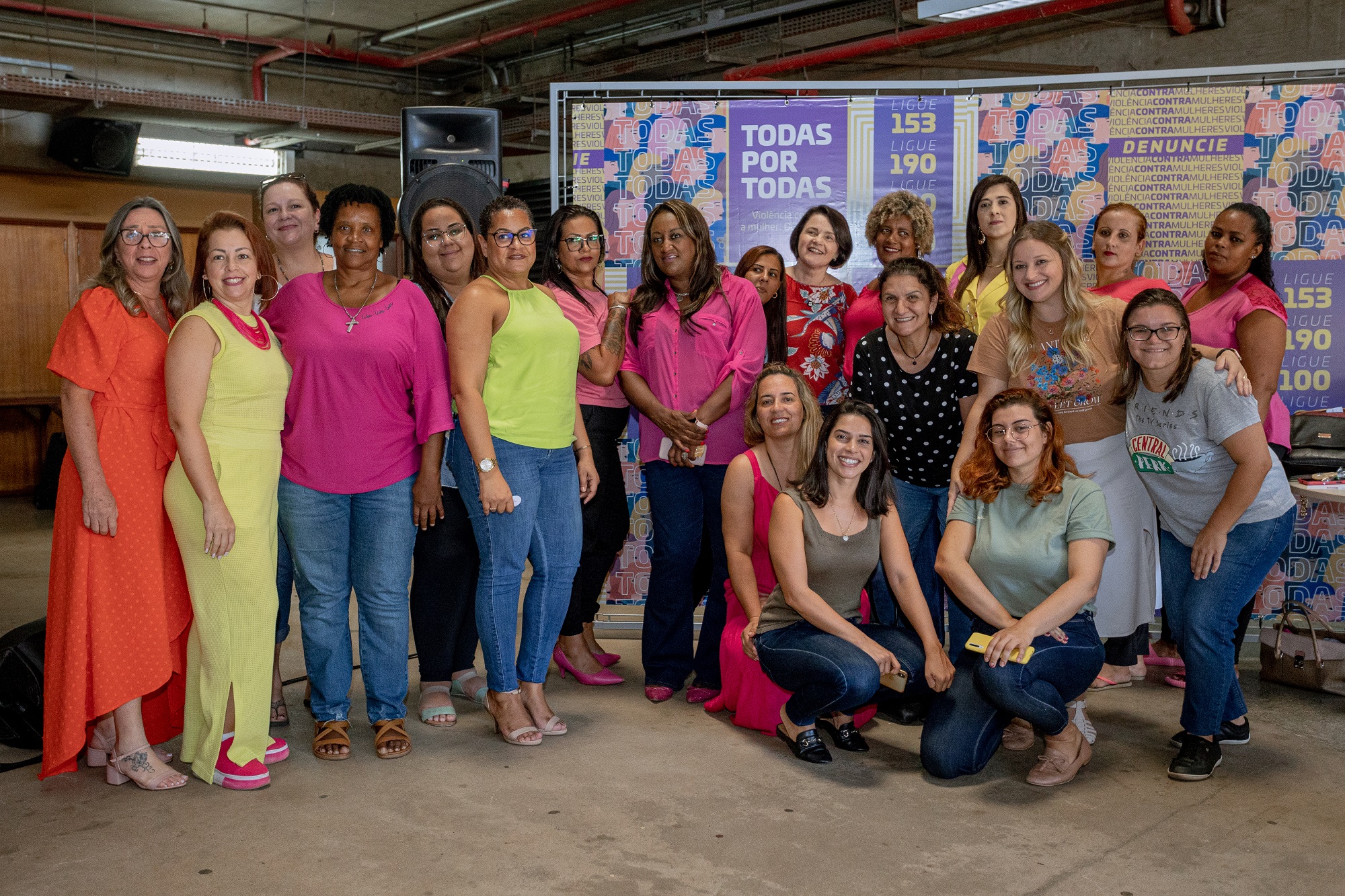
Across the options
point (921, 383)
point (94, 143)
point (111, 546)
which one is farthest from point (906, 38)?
point (111, 546)

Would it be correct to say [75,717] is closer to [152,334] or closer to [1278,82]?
[152,334]

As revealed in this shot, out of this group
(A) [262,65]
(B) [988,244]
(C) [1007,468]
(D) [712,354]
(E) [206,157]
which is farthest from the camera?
(E) [206,157]

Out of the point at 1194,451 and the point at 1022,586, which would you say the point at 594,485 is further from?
the point at 1194,451

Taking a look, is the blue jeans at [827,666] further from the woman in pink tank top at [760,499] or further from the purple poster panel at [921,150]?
the purple poster panel at [921,150]

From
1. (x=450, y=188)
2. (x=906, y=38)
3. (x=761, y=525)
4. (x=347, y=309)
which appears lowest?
(x=761, y=525)

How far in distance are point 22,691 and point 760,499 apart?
2.08 meters

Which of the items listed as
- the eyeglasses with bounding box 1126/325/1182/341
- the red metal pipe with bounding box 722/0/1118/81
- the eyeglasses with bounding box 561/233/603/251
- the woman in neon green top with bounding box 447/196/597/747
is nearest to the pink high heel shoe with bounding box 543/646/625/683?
the woman in neon green top with bounding box 447/196/597/747

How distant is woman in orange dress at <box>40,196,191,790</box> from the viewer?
264cm

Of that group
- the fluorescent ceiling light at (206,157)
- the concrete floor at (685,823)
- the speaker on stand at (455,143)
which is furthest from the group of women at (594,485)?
the fluorescent ceiling light at (206,157)

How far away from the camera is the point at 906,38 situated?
24.3 ft

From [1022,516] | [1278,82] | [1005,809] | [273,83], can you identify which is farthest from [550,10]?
[1005,809]

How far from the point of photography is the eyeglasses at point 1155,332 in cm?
282

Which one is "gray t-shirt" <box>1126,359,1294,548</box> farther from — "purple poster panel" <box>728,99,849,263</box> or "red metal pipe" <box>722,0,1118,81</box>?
"red metal pipe" <box>722,0,1118,81</box>

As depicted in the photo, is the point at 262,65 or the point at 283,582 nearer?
the point at 283,582
